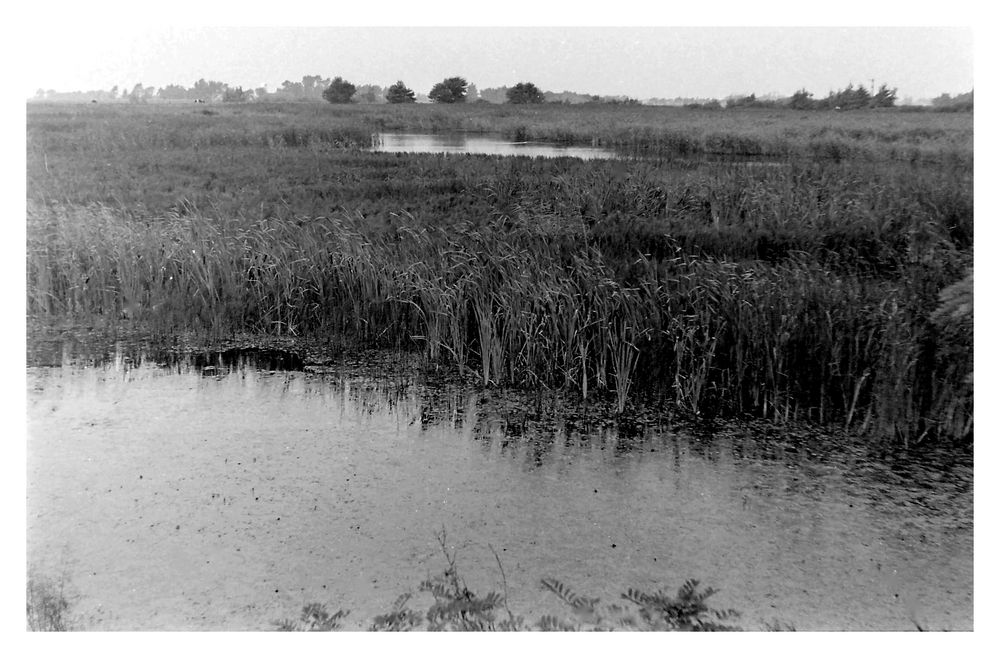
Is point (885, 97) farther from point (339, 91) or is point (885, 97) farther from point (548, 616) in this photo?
point (548, 616)

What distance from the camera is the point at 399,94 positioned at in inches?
118

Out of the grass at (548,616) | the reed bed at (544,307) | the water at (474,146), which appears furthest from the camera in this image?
the water at (474,146)

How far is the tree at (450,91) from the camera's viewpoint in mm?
2943

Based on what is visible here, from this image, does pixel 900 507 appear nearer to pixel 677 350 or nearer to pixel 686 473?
pixel 686 473

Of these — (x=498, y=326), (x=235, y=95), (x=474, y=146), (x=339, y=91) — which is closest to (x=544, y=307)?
(x=498, y=326)

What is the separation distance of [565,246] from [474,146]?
59 centimetres

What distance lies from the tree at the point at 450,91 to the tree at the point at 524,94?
0.18 meters

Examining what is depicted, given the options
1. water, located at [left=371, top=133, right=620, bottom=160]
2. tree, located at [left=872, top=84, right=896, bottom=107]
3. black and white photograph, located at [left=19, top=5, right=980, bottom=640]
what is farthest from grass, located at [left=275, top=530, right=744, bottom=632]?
tree, located at [left=872, top=84, right=896, bottom=107]

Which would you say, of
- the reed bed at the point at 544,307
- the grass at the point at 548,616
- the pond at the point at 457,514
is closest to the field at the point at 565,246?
the reed bed at the point at 544,307

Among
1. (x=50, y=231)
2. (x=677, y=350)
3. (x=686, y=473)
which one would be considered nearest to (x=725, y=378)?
(x=677, y=350)

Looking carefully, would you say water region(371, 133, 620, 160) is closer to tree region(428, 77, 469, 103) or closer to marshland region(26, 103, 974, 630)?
marshland region(26, 103, 974, 630)

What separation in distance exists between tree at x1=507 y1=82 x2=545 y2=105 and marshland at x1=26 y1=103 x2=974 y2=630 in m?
0.09

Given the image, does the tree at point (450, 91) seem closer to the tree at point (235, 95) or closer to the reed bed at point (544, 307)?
the reed bed at point (544, 307)

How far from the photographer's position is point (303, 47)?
2885mm
